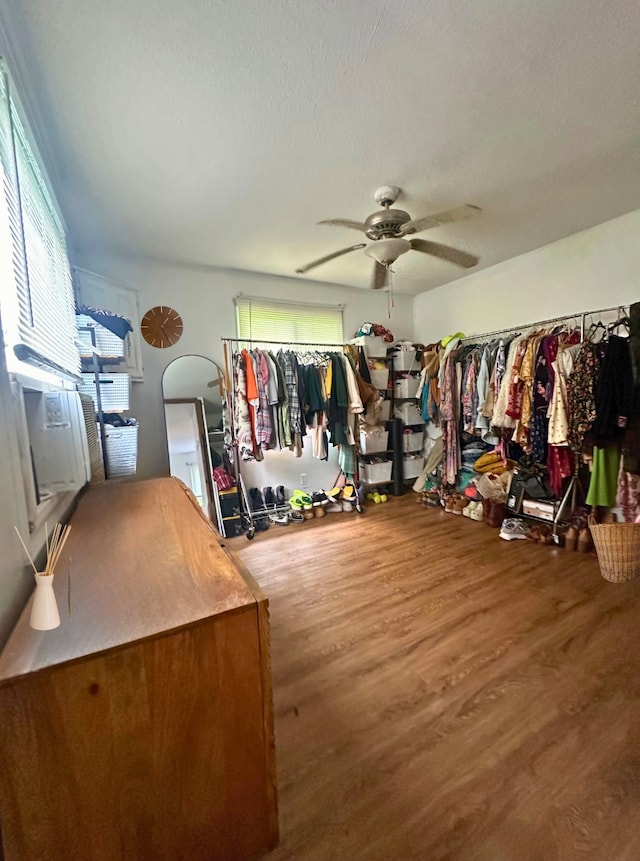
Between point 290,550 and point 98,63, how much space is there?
294 centimetres

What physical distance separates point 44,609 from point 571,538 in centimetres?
331

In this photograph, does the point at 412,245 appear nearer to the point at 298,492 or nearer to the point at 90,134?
the point at 90,134

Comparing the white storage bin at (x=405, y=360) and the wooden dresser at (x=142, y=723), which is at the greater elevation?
the white storage bin at (x=405, y=360)

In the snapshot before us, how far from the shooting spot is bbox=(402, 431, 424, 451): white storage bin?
4.28 meters

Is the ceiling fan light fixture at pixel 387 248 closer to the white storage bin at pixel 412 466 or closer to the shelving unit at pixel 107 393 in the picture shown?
the shelving unit at pixel 107 393

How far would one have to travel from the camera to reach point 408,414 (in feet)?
13.9

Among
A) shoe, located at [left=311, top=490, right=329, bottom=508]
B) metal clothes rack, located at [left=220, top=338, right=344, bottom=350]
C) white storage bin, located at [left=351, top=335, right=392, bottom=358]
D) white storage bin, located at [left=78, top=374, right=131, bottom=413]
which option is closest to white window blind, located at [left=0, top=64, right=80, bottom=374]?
white storage bin, located at [left=78, top=374, right=131, bottom=413]

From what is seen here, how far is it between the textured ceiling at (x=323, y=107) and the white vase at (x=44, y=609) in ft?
5.57

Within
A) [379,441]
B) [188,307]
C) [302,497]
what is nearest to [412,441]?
[379,441]

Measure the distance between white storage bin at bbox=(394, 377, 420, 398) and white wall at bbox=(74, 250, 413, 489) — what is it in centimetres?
133

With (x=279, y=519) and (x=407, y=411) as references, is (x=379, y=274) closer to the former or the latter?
(x=407, y=411)

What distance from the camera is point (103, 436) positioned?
2.48m

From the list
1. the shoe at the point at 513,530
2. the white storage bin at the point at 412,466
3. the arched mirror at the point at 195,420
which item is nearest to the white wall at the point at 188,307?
the arched mirror at the point at 195,420

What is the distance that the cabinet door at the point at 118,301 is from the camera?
2.77 metres
